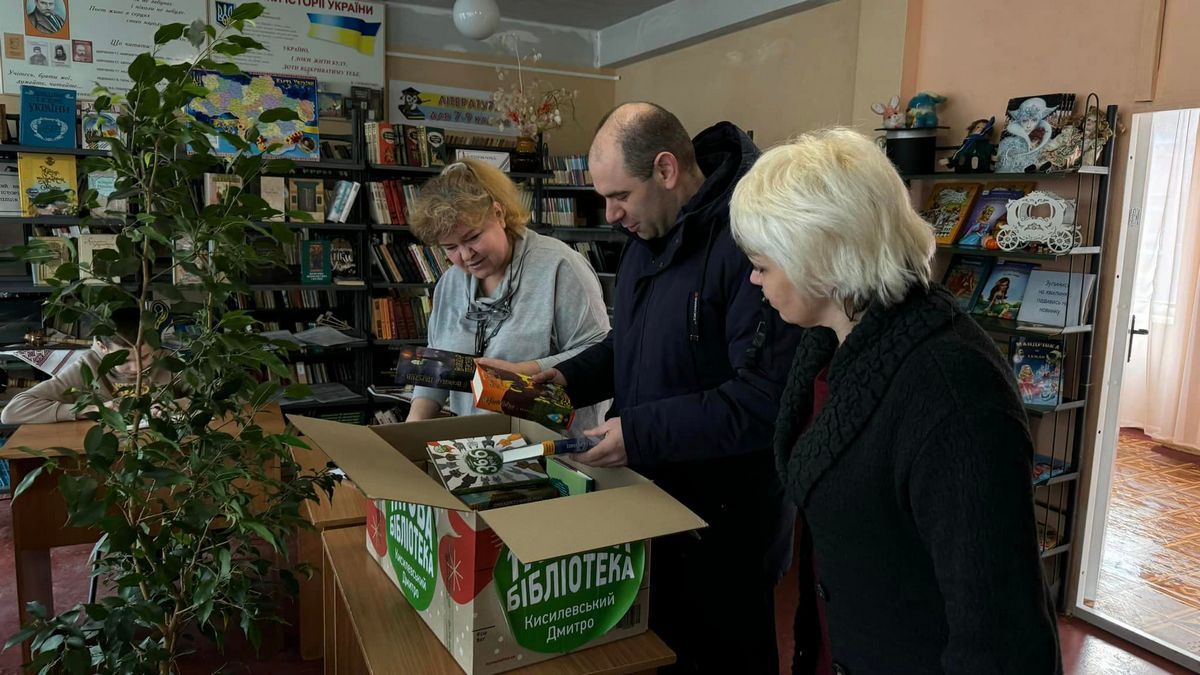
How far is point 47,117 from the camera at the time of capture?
4.38m

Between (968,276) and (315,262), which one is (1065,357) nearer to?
(968,276)

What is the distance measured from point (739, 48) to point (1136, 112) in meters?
2.51

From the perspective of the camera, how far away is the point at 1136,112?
3.04m

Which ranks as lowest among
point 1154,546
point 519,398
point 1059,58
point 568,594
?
point 1154,546

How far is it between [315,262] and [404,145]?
88 centimetres

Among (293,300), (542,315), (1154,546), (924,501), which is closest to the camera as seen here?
(924,501)

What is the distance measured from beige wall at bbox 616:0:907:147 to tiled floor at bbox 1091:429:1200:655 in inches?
96.5

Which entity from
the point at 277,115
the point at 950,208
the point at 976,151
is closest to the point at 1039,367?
the point at 950,208

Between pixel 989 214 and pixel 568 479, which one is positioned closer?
pixel 568 479

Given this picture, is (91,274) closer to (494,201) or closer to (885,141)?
(494,201)

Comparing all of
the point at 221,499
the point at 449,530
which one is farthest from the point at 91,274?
the point at 449,530

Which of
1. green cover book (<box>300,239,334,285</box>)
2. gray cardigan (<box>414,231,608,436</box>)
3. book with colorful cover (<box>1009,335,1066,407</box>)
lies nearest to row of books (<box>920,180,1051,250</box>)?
book with colorful cover (<box>1009,335,1066,407</box>)

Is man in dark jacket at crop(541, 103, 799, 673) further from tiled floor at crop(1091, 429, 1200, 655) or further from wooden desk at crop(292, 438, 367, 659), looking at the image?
tiled floor at crop(1091, 429, 1200, 655)

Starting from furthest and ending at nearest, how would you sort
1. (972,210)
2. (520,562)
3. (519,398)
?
(972,210) < (519,398) < (520,562)
